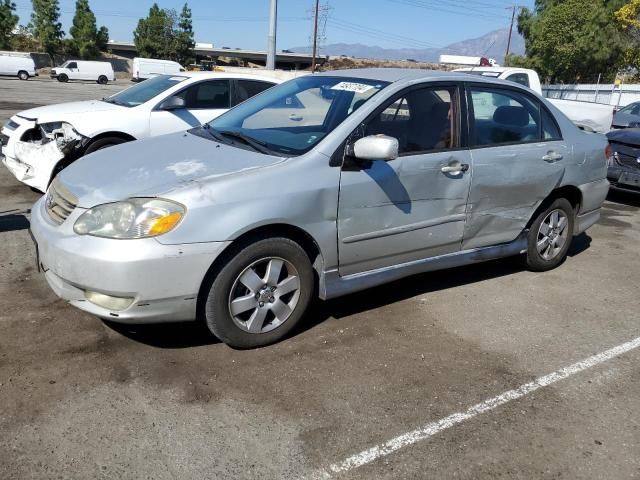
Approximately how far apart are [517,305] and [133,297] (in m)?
2.98

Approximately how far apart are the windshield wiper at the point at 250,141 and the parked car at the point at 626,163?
6323mm

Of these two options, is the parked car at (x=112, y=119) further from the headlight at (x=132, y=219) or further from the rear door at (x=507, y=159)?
the rear door at (x=507, y=159)

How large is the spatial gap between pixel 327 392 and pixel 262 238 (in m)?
0.97

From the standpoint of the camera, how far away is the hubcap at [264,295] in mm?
3404

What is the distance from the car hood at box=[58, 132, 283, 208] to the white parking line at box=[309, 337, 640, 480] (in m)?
1.73

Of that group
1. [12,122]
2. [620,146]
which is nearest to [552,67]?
[620,146]

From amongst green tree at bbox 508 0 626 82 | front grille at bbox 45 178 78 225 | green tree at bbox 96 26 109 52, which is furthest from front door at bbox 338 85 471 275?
green tree at bbox 96 26 109 52

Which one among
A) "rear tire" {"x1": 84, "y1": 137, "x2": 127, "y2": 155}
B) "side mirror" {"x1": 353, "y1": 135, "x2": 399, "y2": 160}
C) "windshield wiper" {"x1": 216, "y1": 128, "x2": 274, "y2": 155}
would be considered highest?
"side mirror" {"x1": 353, "y1": 135, "x2": 399, "y2": 160}

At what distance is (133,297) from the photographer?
3.11m

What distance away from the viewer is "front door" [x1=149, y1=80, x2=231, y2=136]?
711cm

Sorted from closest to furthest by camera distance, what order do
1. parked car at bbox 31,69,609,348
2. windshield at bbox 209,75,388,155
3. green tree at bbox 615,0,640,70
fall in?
parked car at bbox 31,69,609,348
windshield at bbox 209,75,388,155
green tree at bbox 615,0,640,70

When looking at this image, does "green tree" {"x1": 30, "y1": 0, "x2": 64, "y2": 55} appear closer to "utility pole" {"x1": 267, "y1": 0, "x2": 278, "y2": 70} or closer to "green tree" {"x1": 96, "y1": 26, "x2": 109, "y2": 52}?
"green tree" {"x1": 96, "y1": 26, "x2": 109, "y2": 52}

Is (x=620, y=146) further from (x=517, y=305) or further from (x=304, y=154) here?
(x=304, y=154)

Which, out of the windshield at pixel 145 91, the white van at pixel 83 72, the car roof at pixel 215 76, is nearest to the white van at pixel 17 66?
the white van at pixel 83 72
